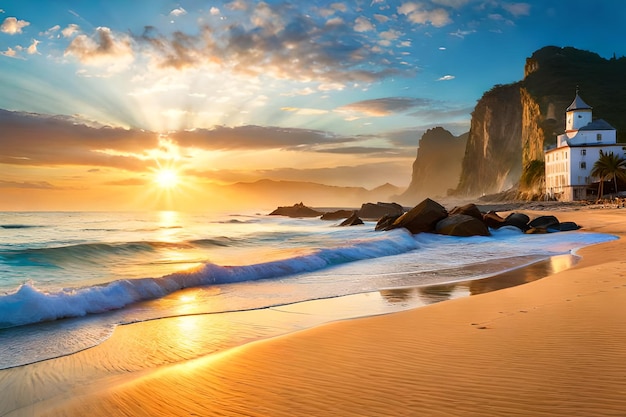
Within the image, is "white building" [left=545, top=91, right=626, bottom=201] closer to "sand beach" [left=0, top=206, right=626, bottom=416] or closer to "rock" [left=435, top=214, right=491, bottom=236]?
"rock" [left=435, top=214, right=491, bottom=236]

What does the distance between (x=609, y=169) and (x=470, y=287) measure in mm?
55011

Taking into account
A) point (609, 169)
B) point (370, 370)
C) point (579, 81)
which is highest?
point (579, 81)

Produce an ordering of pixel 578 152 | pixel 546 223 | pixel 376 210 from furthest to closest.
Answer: pixel 578 152 → pixel 376 210 → pixel 546 223

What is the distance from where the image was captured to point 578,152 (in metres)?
62.5

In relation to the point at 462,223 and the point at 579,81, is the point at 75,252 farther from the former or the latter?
the point at 579,81

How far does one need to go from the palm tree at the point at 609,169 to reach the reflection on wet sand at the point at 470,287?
4956 cm

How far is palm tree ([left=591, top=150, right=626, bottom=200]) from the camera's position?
5462cm

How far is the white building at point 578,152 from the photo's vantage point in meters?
62.0

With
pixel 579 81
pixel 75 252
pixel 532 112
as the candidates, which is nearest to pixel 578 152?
pixel 532 112

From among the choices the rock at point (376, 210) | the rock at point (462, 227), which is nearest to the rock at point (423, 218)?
the rock at point (462, 227)

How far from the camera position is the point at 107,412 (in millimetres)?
4184

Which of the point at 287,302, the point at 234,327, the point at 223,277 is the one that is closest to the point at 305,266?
the point at 223,277

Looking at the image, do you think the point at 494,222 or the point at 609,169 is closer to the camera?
the point at 494,222

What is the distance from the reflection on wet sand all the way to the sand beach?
2.09 m
